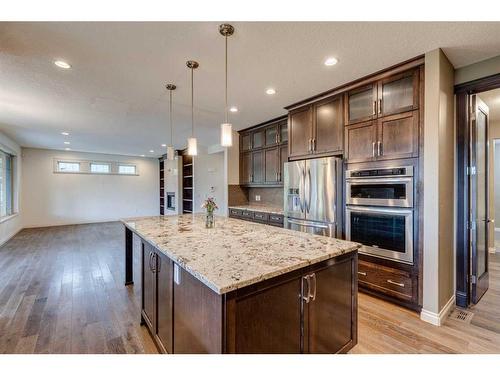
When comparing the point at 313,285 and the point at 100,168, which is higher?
the point at 100,168

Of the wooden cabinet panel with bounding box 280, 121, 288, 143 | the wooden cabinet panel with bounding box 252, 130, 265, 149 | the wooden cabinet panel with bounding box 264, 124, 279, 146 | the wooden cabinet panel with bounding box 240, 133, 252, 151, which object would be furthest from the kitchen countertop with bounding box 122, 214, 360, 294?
the wooden cabinet panel with bounding box 240, 133, 252, 151

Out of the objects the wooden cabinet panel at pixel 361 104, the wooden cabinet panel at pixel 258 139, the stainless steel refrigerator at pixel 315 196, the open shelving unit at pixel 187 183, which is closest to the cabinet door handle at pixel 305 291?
the stainless steel refrigerator at pixel 315 196

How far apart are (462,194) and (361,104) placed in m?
1.44

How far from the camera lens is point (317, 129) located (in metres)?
3.25

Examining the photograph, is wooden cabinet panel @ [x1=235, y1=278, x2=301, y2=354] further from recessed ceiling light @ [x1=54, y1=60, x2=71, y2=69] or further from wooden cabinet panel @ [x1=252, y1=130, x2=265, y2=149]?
wooden cabinet panel @ [x1=252, y1=130, x2=265, y2=149]

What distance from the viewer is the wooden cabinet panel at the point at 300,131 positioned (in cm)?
338

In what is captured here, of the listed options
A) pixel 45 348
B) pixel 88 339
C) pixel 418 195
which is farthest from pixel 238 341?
pixel 418 195

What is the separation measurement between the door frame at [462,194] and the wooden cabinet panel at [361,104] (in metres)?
0.81

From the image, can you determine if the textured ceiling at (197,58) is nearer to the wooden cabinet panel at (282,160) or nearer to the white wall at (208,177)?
the wooden cabinet panel at (282,160)

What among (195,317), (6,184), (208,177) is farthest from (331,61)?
(6,184)

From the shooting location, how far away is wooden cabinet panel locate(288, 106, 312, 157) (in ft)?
11.1

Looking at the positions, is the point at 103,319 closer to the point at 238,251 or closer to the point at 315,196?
the point at 238,251
